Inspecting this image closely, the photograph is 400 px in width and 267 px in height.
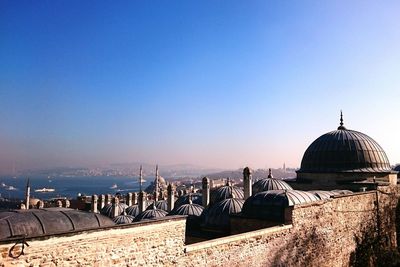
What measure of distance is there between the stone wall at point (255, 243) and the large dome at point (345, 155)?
2.26 meters

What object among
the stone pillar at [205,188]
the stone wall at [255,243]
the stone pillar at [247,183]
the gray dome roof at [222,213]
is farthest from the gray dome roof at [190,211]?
the stone wall at [255,243]

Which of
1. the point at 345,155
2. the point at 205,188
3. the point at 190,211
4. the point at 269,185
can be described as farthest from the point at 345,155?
the point at 190,211

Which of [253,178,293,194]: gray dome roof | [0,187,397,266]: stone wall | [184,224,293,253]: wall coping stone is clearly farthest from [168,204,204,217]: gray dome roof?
[184,224,293,253]: wall coping stone

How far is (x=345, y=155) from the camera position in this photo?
2102 cm

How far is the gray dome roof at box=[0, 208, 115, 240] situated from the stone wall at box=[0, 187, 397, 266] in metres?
0.43

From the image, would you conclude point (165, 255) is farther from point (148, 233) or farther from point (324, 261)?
point (324, 261)

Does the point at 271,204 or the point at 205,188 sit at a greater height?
the point at 271,204

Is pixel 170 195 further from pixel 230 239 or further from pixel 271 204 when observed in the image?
pixel 230 239

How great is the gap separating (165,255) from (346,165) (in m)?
16.0

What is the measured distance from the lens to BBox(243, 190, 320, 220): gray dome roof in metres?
12.5

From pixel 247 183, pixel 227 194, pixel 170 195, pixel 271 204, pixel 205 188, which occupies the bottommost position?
pixel 170 195

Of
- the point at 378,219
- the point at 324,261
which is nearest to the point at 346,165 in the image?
the point at 378,219

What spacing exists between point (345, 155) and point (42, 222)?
1837 cm

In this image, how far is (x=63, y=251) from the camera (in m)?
6.45
